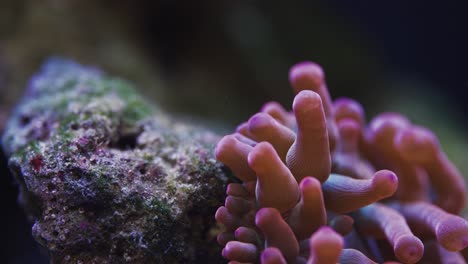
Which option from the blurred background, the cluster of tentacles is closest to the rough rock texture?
the cluster of tentacles

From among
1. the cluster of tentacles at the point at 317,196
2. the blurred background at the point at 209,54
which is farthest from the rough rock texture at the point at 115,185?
the blurred background at the point at 209,54

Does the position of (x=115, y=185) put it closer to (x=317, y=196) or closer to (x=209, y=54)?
(x=317, y=196)

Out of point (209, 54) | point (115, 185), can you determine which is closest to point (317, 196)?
point (115, 185)

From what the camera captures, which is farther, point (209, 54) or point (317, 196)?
point (209, 54)

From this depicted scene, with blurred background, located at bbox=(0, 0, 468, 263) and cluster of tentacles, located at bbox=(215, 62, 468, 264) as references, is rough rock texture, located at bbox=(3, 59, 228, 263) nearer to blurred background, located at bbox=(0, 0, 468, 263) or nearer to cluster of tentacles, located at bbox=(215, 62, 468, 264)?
cluster of tentacles, located at bbox=(215, 62, 468, 264)

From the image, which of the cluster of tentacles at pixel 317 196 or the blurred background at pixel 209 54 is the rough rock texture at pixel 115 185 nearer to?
the cluster of tentacles at pixel 317 196

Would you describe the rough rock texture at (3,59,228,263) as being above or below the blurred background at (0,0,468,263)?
below
